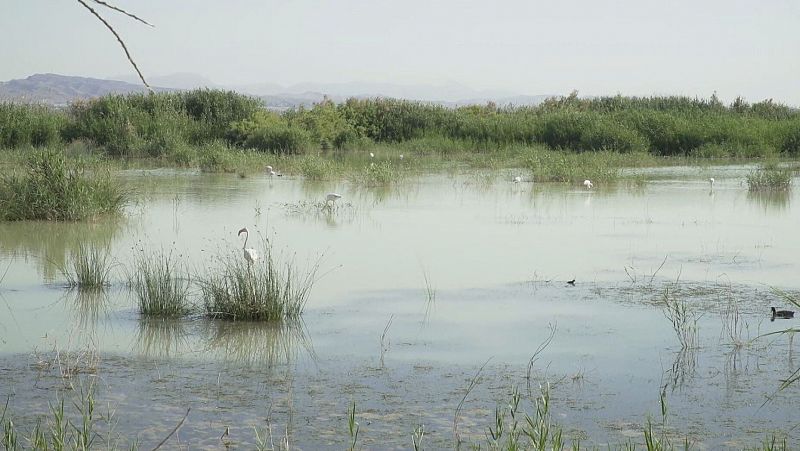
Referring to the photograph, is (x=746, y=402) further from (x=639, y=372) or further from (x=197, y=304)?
(x=197, y=304)

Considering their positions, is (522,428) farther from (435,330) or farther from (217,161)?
(217,161)

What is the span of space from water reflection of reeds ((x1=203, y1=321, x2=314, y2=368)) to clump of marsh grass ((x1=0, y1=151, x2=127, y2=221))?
5.27m

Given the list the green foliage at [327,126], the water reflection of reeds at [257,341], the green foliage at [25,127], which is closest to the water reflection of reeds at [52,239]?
the water reflection of reeds at [257,341]

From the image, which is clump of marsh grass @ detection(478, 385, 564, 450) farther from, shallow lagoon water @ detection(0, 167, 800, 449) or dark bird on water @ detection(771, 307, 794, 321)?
dark bird on water @ detection(771, 307, 794, 321)

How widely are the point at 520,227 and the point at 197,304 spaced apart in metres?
5.02

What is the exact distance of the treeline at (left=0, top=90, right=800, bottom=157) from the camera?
23.9 m

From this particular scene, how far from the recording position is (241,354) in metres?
5.79

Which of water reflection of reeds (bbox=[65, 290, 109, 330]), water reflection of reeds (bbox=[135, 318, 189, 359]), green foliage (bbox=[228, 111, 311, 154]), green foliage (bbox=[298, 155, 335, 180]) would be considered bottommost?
water reflection of reeds (bbox=[135, 318, 189, 359])

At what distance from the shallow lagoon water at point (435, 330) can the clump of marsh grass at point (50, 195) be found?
240mm

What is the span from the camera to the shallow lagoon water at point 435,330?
15.1 feet

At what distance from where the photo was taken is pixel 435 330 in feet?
20.9

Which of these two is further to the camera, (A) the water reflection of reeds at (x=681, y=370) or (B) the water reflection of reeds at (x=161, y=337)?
(B) the water reflection of reeds at (x=161, y=337)

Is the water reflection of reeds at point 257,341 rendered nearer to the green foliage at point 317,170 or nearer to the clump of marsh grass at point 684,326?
the clump of marsh grass at point 684,326

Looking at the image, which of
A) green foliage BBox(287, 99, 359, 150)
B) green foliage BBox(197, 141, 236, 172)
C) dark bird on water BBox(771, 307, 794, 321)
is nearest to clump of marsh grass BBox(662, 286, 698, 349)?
dark bird on water BBox(771, 307, 794, 321)
